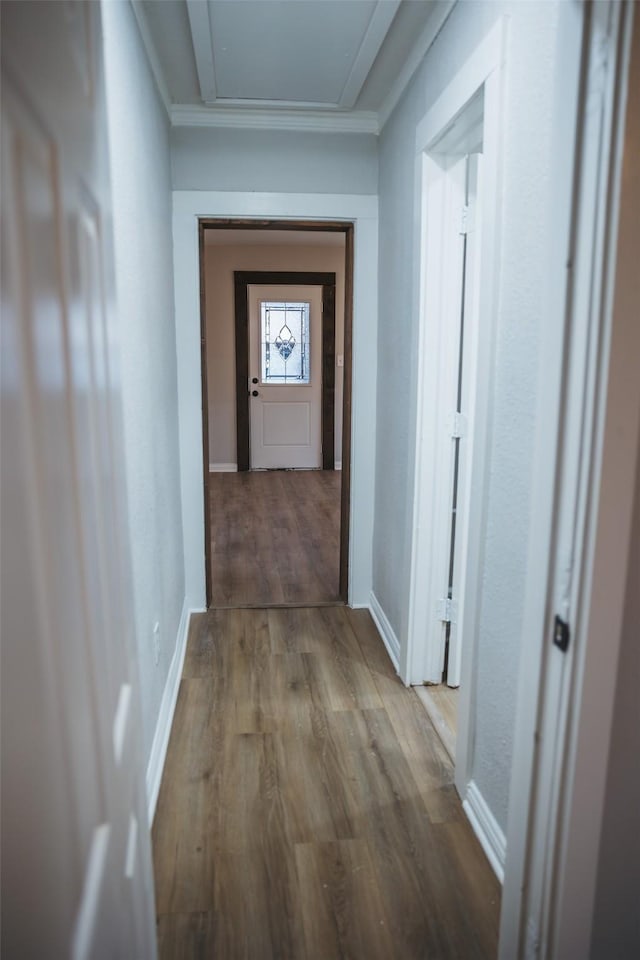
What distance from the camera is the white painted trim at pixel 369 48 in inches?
80.3

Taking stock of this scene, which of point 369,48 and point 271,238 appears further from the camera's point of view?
point 271,238

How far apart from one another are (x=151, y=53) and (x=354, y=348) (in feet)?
4.81

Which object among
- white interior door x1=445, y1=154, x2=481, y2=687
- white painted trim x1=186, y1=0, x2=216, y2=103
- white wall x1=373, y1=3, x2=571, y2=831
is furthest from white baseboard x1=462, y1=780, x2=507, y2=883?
white painted trim x1=186, y1=0, x2=216, y2=103

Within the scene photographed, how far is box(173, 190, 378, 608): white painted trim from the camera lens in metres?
3.06

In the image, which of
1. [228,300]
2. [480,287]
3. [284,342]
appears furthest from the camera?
[284,342]

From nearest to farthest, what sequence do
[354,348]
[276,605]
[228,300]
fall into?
[354,348], [276,605], [228,300]

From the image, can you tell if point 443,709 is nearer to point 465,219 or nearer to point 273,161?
point 465,219

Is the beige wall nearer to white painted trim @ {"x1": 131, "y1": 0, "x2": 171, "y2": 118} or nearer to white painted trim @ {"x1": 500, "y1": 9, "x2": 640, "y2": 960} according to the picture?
white painted trim @ {"x1": 131, "y1": 0, "x2": 171, "y2": 118}

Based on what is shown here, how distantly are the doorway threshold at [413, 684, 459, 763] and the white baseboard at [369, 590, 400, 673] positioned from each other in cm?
19

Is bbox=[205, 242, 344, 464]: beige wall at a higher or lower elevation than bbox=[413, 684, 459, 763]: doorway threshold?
higher

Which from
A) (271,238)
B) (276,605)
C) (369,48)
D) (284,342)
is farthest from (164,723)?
(284,342)

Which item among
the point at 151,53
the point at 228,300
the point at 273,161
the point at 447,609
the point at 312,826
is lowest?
the point at 312,826

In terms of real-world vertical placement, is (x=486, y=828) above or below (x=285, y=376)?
below

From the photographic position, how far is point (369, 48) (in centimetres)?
230
